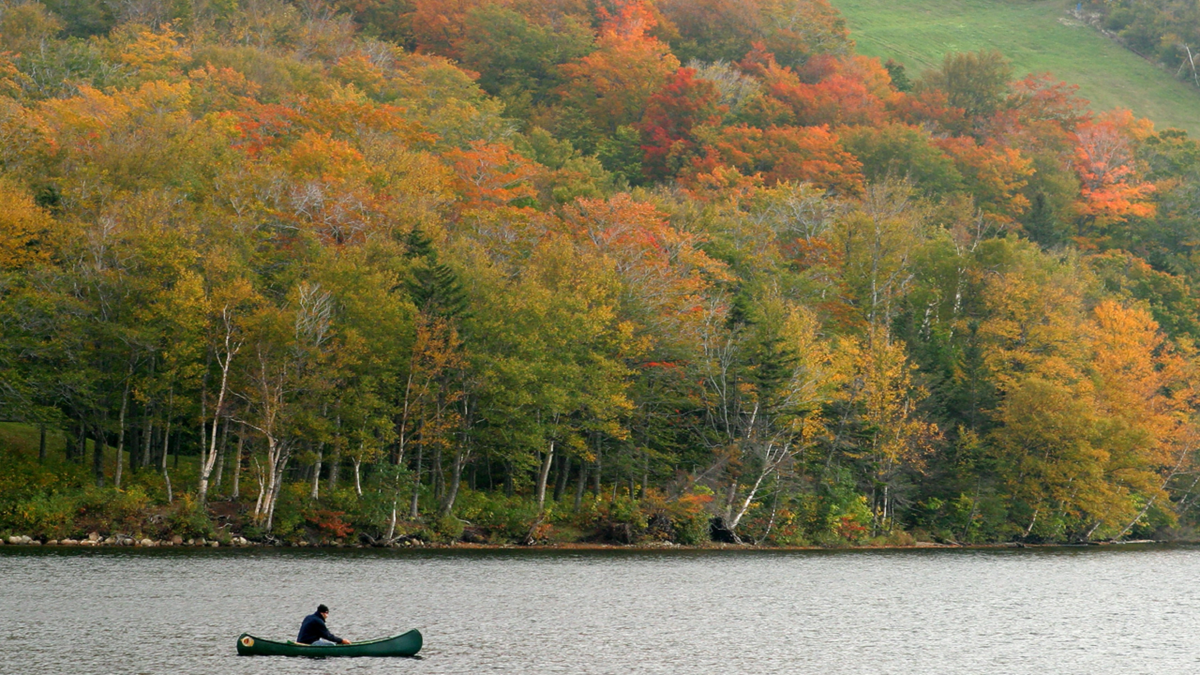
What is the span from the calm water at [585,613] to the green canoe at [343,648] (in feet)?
1.18

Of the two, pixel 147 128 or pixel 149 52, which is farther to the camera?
pixel 149 52

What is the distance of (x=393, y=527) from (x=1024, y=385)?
147ft

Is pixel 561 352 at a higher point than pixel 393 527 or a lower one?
higher

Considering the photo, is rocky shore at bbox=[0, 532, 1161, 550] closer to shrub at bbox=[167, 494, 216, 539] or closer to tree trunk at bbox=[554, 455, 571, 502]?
shrub at bbox=[167, 494, 216, 539]

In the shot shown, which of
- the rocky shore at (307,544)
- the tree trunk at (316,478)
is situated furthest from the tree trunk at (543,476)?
the tree trunk at (316,478)

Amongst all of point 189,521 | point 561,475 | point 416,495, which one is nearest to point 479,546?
point 416,495

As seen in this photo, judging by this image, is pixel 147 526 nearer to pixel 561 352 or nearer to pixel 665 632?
pixel 561 352


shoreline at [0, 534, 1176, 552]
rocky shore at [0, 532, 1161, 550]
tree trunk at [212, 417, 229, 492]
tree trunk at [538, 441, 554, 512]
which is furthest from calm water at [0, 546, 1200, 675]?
tree trunk at [212, 417, 229, 492]

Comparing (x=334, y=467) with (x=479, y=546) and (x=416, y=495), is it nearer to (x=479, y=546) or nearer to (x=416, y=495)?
(x=416, y=495)

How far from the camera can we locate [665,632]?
37.7 meters

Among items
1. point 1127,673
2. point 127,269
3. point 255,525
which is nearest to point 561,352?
point 255,525

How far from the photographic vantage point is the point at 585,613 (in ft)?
133

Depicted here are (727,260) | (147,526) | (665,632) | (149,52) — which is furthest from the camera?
(149,52)

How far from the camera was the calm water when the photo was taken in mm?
31859
